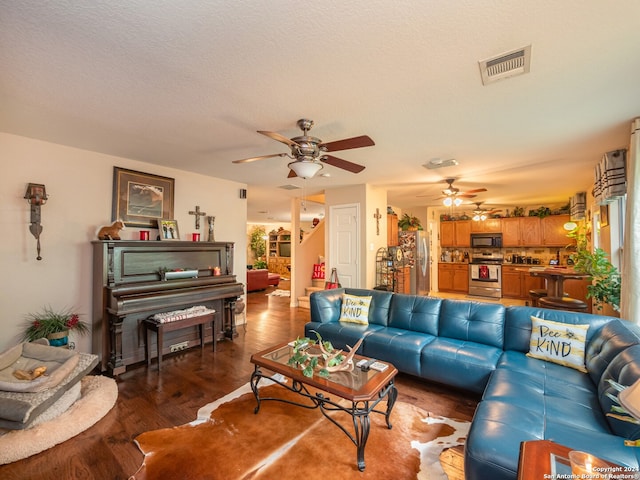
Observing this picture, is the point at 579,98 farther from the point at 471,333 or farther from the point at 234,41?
the point at 234,41

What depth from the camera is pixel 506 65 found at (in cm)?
185

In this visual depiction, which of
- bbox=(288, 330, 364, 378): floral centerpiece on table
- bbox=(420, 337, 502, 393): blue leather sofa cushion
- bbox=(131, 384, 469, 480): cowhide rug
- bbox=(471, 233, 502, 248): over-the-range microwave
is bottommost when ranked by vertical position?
bbox=(131, 384, 469, 480): cowhide rug

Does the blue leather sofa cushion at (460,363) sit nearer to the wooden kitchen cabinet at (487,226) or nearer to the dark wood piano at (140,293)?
the dark wood piano at (140,293)

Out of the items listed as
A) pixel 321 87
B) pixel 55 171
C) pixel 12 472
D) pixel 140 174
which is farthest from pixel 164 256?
pixel 321 87

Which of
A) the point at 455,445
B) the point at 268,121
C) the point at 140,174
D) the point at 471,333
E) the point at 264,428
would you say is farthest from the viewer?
the point at 140,174

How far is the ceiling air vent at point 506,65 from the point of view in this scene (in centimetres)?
175

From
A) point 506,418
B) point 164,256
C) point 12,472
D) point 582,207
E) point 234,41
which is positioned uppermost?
point 234,41

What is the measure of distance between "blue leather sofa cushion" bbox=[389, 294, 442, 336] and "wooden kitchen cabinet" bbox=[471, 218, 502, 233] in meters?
5.90

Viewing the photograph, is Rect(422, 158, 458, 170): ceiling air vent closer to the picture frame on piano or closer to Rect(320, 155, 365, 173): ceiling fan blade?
Rect(320, 155, 365, 173): ceiling fan blade

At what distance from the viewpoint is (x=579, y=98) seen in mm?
2291

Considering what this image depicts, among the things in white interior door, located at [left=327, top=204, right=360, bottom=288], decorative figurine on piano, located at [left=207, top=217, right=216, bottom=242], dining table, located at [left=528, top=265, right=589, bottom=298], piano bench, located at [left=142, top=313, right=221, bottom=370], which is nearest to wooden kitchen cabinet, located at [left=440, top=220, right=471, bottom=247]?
dining table, located at [left=528, top=265, right=589, bottom=298]

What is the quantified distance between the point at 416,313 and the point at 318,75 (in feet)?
9.00

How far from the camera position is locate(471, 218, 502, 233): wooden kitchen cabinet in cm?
805

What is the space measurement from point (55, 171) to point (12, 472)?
9.57 ft
